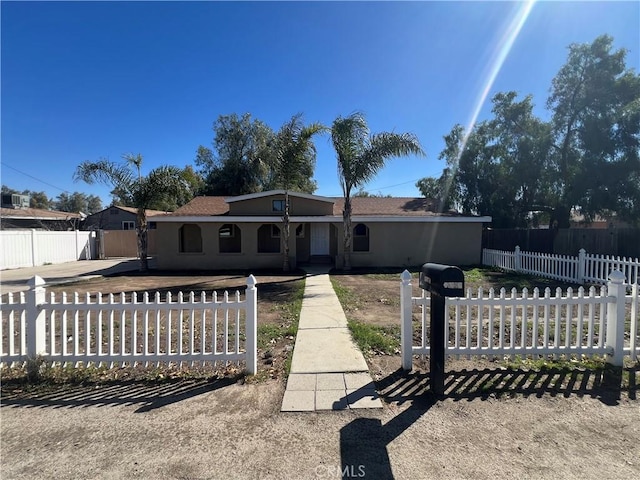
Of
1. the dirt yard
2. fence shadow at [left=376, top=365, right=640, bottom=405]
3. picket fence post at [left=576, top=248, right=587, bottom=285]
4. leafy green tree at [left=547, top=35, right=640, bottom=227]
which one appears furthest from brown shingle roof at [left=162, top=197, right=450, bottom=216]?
the dirt yard

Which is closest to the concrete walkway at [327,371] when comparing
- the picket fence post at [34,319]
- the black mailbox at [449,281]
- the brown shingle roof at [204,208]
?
the black mailbox at [449,281]

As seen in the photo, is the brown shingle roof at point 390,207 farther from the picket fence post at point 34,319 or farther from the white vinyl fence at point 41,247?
the white vinyl fence at point 41,247

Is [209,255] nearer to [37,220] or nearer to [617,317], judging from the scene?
[617,317]

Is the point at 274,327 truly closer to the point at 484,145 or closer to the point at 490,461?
the point at 490,461

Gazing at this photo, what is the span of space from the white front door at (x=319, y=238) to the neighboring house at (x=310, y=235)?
0.28 metres

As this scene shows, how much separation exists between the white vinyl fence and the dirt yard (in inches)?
682

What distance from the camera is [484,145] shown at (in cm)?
2236

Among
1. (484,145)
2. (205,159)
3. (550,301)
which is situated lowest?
(550,301)

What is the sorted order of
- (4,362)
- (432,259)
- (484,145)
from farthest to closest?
(484,145), (432,259), (4,362)

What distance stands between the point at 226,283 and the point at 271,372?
7.53 meters

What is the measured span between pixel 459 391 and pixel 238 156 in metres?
33.1

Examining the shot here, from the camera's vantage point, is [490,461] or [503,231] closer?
[490,461]

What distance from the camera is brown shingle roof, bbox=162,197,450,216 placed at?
16.5 m

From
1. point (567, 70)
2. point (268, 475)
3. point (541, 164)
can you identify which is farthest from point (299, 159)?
point (567, 70)
